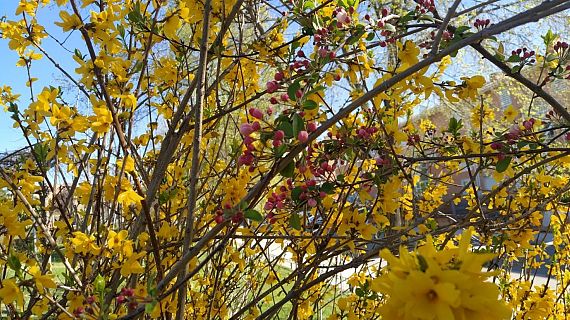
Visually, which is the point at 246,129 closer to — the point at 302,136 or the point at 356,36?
the point at 302,136

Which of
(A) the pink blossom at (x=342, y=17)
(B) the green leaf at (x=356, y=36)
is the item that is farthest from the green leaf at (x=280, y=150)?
(A) the pink blossom at (x=342, y=17)

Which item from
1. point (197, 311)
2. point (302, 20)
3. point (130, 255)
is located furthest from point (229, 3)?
point (197, 311)

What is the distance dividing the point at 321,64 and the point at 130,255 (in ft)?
2.81

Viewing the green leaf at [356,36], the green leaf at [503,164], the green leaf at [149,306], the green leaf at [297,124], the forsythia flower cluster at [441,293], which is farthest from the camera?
the green leaf at [503,164]

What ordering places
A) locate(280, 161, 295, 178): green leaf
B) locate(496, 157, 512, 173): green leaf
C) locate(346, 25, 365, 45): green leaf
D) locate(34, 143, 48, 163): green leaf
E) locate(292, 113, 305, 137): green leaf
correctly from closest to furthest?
locate(292, 113, 305, 137): green leaf
locate(280, 161, 295, 178): green leaf
locate(346, 25, 365, 45): green leaf
locate(496, 157, 512, 173): green leaf
locate(34, 143, 48, 163): green leaf

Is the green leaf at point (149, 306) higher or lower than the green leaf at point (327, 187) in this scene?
lower

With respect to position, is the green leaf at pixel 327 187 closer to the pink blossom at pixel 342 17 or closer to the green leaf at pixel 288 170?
the green leaf at pixel 288 170

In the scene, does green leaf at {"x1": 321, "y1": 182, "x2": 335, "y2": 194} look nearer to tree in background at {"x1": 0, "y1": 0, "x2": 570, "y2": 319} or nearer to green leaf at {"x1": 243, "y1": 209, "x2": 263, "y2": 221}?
tree in background at {"x1": 0, "y1": 0, "x2": 570, "y2": 319}

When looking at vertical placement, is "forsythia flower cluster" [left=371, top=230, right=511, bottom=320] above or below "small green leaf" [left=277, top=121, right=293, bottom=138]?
below

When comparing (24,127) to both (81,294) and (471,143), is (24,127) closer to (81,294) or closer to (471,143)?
(81,294)

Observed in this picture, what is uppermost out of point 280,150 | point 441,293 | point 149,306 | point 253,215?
point 280,150

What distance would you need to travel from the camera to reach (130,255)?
1.52 m

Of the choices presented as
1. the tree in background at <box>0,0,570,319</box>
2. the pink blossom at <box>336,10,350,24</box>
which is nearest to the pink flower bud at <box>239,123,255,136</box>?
the tree in background at <box>0,0,570,319</box>

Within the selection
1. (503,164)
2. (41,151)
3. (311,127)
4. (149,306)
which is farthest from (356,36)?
(41,151)
